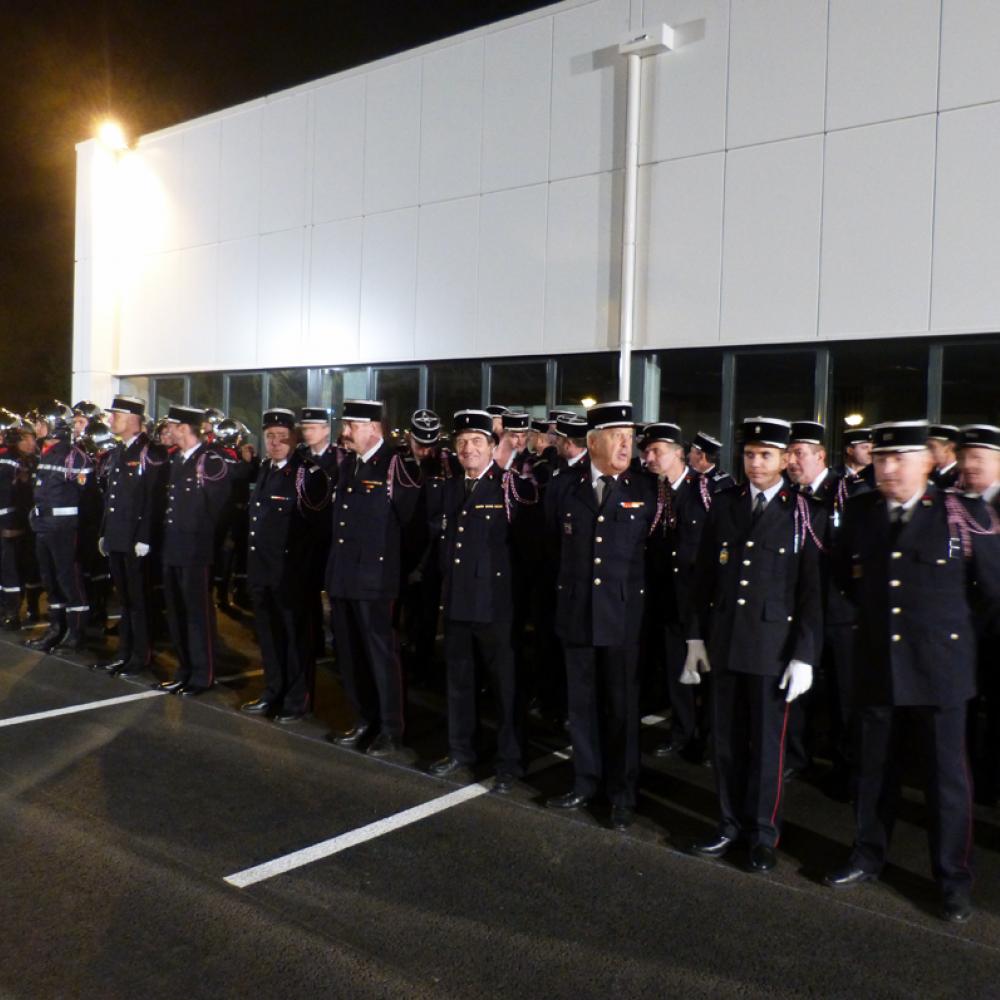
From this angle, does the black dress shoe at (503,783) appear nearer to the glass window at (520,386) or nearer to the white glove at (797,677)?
the white glove at (797,677)

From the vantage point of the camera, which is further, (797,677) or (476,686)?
(476,686)

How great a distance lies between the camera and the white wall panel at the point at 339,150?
14359 mm

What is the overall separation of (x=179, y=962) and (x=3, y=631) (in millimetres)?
7659

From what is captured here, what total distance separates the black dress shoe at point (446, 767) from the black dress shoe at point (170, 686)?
2667 mm

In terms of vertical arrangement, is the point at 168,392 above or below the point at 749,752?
above

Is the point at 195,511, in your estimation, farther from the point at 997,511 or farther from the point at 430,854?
the point at 997,511

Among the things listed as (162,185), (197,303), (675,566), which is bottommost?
(675,566)

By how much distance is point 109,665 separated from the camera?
8.29 m

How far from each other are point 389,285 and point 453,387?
187 centimetres

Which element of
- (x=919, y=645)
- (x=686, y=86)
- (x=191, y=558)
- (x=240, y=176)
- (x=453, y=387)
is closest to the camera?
(x=919, y=645)

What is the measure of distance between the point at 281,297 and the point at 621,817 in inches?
479

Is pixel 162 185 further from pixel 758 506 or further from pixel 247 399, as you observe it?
pixel 758 506

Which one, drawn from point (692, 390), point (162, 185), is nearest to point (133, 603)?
point (692, 390)

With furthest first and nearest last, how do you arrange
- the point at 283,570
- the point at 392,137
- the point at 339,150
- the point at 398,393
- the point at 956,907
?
the point at 339,150, the point at 398,393, the point at 392,137, the point at 283,570, the point at 956,907
